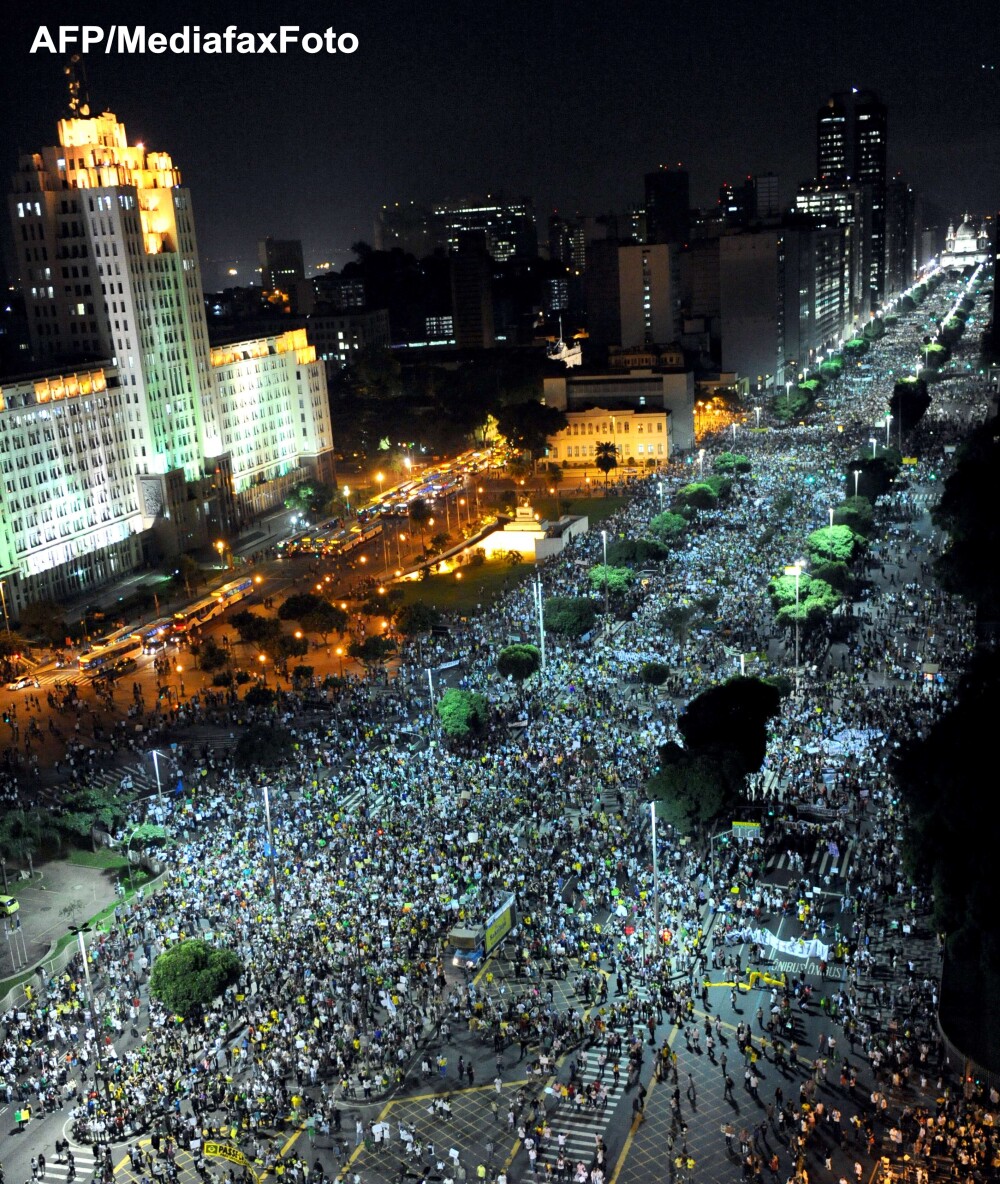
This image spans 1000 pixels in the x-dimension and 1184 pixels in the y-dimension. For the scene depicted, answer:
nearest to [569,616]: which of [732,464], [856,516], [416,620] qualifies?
[416,620]

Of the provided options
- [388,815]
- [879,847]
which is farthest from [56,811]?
[879,847]

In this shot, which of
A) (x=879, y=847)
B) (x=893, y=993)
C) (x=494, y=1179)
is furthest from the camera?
(x=879, y=847)

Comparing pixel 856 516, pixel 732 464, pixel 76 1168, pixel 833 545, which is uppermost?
pixel 833 545

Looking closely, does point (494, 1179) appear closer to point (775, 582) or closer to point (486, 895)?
point (486, 895)

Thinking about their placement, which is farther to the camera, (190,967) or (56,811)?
(56,811)

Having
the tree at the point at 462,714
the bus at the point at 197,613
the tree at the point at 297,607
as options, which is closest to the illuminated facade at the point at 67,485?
the bus at the point at 197,613

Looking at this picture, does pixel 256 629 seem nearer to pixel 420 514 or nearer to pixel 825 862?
pixel 420 514

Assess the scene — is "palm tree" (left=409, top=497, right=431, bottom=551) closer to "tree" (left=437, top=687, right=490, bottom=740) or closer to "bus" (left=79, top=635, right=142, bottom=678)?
"bus" (left=79, top=635, right=142, bottom=678)

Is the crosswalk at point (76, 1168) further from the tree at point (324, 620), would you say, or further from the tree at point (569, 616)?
the tree at point (324, 620)
